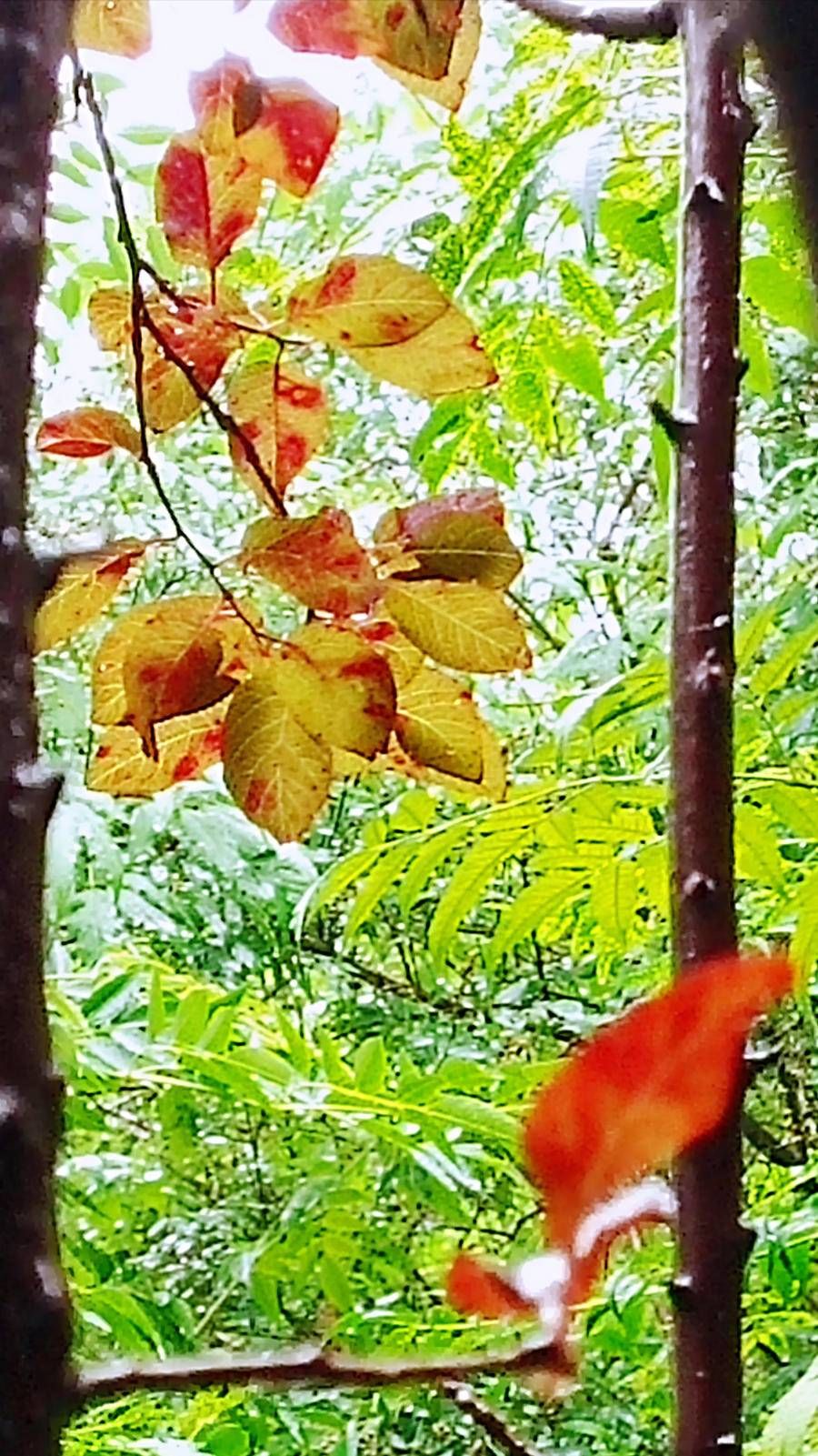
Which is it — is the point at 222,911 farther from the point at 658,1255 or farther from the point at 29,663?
the point at 29,663

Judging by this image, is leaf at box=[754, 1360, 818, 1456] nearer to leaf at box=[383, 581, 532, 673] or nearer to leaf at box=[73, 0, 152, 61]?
leaf at box=[383, 581, 532, 673]

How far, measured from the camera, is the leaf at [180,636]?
0.96ft

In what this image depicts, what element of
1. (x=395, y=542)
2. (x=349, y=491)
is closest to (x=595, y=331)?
(x=349, y=491)

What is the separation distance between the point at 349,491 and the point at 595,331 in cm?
18

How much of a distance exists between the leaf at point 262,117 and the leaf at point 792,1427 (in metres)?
0.23

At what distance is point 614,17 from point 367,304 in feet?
0.33

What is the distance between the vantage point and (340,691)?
0.96 ft

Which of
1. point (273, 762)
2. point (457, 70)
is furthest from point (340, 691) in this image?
point (457, 70)

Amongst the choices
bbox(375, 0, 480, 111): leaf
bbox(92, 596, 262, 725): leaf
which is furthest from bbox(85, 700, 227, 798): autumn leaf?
bbox(375, 0, 480, 111): leaf

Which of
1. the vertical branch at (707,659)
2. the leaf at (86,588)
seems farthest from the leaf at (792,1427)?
the leaf at (86,588)

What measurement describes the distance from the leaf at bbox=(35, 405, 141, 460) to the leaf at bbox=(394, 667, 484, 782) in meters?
0.06

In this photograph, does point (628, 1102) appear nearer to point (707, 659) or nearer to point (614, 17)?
point (707, 659)

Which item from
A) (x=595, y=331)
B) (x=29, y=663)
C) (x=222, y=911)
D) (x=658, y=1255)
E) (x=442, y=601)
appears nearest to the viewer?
(x=29, y=663)

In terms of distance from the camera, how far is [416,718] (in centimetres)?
31
